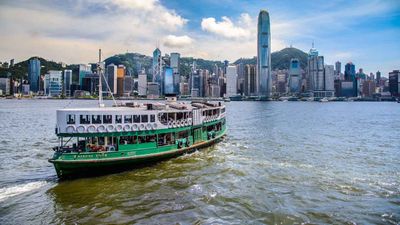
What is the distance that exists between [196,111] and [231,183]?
13.8 meters

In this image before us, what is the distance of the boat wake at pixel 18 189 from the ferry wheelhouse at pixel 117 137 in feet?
5.62

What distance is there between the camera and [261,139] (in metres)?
49.8

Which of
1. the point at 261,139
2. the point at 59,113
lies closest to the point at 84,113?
the point at 59,113

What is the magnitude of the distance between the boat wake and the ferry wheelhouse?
1712 millimetres

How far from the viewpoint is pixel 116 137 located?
93.4 ft

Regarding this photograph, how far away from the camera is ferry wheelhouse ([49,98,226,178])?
26312 millimetres

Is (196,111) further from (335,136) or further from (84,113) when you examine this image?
(335,136)

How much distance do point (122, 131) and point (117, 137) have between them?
25.2 inches

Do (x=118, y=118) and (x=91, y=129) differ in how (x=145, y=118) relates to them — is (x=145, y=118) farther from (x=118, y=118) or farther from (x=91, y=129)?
(x=91, y=129)

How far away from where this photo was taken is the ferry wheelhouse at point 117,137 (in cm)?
2631

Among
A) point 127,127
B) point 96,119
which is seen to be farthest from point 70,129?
point 127,127

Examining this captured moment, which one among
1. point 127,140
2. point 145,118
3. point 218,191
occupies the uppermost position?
point 145,118

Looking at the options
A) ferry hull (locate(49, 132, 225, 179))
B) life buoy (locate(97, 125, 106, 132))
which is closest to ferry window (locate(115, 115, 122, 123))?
life buoy (locate(97, 125, 106, 132))

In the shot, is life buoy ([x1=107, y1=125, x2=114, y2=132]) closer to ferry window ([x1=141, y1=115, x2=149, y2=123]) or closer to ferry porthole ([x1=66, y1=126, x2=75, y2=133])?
ferry porthole ([x1=66, y1=126, x2=75, y2=133])
